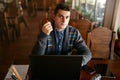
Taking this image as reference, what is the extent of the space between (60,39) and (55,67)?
65 cm

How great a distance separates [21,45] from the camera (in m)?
2.80

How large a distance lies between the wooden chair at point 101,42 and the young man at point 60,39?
0.39 metres

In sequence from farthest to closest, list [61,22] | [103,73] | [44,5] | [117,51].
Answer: [44,5] < [117,51] < [61,22] < [103,73]

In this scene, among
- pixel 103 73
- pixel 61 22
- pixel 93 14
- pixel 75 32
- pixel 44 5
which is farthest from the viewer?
pixel 93 14

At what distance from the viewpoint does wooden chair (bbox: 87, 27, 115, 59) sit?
2094mm

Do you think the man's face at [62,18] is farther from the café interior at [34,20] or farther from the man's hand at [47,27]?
the café interior at [34,20]

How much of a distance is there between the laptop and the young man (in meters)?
0.44

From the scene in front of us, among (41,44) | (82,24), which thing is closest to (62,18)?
(41,44)

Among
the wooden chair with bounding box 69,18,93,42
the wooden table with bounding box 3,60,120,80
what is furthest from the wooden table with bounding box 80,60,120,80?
the wooden chair with bounding box 69,18,93,42

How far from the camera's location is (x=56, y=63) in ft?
3.53

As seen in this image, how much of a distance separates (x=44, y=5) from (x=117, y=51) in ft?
3.97

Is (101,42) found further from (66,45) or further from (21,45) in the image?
(21,45)

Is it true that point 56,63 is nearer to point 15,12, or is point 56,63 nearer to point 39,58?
point 39,58

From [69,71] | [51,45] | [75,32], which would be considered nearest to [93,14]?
[75,32]
